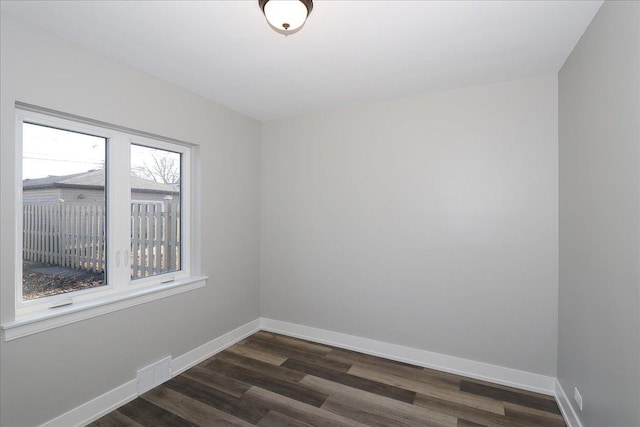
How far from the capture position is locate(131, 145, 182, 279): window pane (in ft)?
8.85

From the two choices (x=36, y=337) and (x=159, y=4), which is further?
(x=36, y=337)

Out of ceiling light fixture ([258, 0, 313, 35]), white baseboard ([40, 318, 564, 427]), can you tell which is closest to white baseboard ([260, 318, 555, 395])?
white baseboard ([40, 318, 564, 427])

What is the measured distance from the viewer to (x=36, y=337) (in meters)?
1.95

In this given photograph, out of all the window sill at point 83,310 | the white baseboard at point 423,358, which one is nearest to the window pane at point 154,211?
the window sill at point 83,310

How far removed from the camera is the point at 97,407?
2236 millimetres

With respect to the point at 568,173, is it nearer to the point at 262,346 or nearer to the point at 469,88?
the point at 469,88

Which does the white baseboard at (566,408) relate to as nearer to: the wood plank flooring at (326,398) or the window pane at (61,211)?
the wood plank flooring at (326,398)

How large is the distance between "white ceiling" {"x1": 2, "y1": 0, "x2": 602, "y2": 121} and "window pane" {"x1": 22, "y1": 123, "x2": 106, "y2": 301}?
72cm

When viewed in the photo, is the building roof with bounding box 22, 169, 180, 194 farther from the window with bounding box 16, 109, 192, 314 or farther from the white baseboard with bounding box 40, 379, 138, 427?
the white baseboard with bounding box 40, 379, 138, 427

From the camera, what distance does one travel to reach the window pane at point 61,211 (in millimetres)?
2061

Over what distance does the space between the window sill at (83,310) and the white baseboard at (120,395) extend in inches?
23.9

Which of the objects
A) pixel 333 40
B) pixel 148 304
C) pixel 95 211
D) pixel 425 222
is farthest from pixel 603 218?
pixel 95 211

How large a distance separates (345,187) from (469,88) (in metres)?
1.49

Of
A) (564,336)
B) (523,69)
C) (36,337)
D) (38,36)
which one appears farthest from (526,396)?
(38,36)
